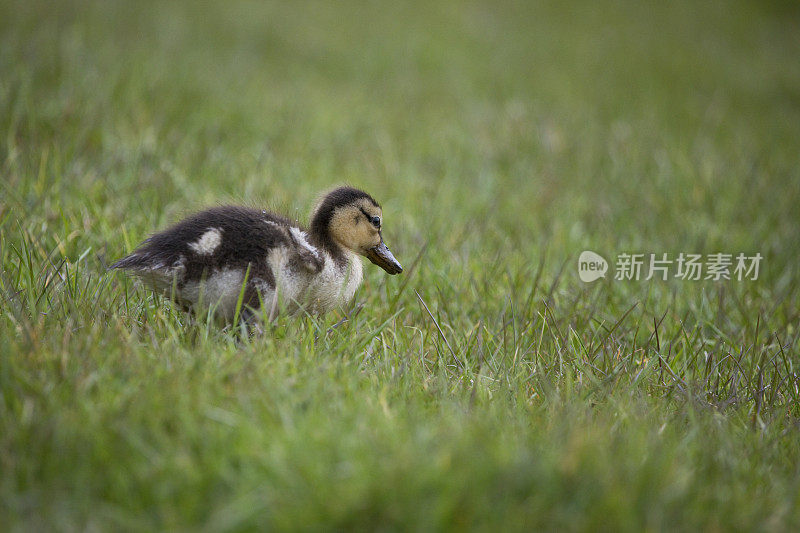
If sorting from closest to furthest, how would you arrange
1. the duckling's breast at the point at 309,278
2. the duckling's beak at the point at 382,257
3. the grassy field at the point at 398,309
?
the grassy field at the point at 398,309 < the duckling's breast at the point at 309,278 < the duckling's beak at the point at 382,257

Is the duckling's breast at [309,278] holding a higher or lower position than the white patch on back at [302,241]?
lower

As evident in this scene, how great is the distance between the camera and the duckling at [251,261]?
10.9 ft

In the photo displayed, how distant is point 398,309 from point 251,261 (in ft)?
4.04

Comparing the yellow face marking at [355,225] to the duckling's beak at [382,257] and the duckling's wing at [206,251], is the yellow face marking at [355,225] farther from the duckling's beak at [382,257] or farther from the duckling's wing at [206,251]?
the duckling's wing at [206,251]

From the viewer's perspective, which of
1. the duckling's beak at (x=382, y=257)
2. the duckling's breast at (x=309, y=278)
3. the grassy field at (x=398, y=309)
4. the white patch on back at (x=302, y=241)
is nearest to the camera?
the grassy field at (x=398, y=309)

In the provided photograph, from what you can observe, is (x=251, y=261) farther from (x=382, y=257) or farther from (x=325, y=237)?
(x=382, y=257)

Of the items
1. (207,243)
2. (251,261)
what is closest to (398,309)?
(251,261)

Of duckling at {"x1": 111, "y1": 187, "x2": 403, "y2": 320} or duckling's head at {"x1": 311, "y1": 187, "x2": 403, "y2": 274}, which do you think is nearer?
duckling at {"x1": 111, "y1": 187, "x2": 403, "y2": 320}

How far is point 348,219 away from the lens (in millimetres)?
3783

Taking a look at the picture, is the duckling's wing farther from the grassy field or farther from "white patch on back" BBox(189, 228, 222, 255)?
the grassy field

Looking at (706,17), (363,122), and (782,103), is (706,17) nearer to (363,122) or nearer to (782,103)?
(782,103)

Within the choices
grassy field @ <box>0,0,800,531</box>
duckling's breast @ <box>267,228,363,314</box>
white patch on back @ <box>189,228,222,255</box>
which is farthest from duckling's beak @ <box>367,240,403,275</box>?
white patch on back @ <box>189,228,222,255</box>

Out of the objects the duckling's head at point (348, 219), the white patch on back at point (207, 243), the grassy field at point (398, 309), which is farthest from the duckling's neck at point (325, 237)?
the white patch on back at point (207, 243)

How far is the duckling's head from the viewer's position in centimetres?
377
